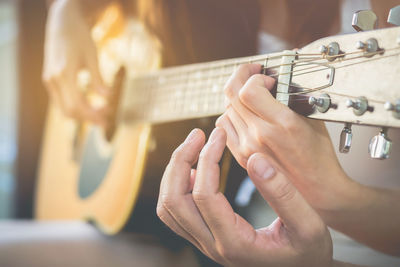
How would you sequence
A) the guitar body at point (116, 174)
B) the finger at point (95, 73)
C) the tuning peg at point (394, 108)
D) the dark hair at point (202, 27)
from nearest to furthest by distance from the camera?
1. the tuning peg at point (394, 108)
2. the dark hair at point (202, 27)
3. the guitar body at point (116, 174)
4. the finger at point (95, 73)

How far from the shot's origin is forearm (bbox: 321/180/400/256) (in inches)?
17.2

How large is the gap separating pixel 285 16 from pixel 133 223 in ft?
1.56

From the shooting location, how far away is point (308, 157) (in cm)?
43

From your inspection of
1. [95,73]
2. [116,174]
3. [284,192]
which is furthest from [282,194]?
[95,73]

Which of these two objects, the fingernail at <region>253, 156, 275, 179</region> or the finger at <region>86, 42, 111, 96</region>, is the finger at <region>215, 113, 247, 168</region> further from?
the finger at <region>86, 42, 111, 96</region>

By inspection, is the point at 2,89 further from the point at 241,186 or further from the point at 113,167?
the point at 241,186

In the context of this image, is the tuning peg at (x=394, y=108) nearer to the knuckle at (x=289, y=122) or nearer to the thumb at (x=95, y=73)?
the knuckle at (x=289, y=122)

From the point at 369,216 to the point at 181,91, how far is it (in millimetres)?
302

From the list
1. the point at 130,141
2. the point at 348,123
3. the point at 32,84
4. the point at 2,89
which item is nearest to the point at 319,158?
the point at 348,123

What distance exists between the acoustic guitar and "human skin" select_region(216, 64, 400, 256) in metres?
0.02

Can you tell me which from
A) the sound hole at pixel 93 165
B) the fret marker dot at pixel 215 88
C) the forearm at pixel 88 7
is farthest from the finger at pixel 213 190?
the forearm at pixel 88 7

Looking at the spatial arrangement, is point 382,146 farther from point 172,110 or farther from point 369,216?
point 172,110

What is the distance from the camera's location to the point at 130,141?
779mm

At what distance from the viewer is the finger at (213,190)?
0.42m
